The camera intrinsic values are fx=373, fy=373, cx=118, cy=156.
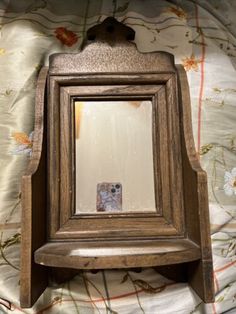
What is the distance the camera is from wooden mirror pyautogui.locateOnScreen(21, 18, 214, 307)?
1.89ft

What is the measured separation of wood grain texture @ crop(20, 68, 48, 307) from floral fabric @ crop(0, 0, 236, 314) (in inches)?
2.3

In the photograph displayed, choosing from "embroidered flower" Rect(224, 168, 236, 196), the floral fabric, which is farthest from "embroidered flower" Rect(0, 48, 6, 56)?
"embroidered flower" Rect(224, 168, 236, 196)

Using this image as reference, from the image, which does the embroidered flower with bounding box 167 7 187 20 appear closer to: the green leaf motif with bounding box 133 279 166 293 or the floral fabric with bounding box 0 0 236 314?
the floral fabric with bounding box 0 0 236 314

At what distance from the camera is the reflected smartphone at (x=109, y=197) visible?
2.07 ft

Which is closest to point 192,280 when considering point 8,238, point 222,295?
point 222,295

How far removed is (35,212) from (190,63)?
0.41 m

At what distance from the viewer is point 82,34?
2.46ft

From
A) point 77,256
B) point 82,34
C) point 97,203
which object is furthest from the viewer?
point 82,34

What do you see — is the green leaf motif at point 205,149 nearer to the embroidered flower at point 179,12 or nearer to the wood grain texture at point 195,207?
the wood grain texture at point 195,207

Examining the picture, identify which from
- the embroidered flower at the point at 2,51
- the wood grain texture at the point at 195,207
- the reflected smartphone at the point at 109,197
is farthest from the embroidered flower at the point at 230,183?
the embroidered flower at the point at 2,51

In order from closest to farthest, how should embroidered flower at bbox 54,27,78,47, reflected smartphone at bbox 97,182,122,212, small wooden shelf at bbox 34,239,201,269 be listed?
small wooden shelf at bbox 34,239,201,269, reflected smartphone at bbox 97,182,122,212, embroidered flower at bbox 54,27,78,47

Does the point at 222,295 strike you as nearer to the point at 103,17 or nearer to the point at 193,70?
the point at 193,70

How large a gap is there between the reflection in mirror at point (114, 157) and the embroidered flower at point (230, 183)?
147 mm

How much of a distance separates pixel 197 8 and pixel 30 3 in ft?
1.14
